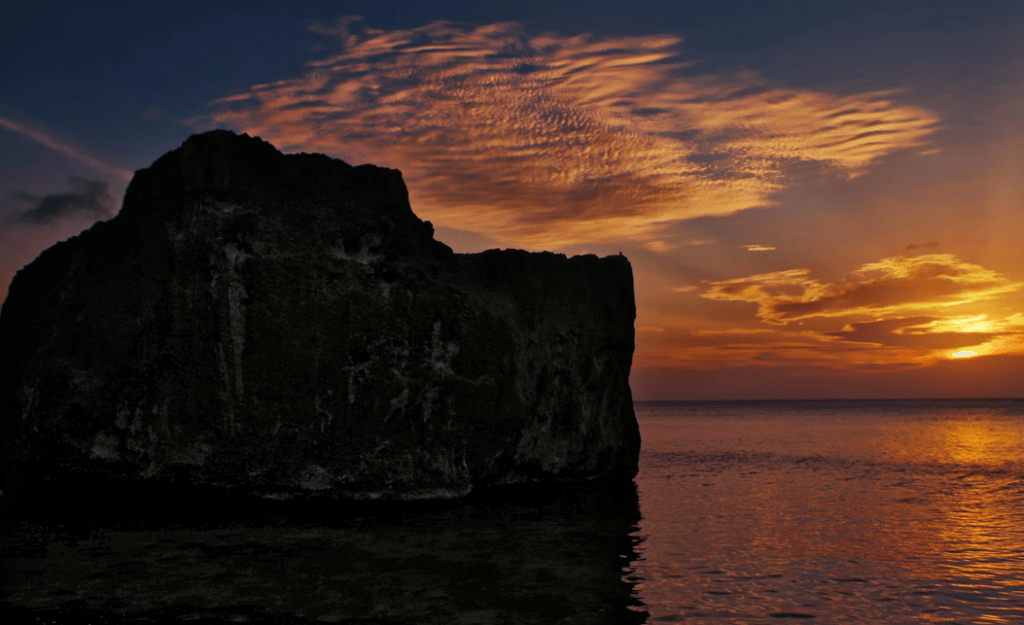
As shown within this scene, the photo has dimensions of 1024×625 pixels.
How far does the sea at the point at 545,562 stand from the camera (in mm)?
12047

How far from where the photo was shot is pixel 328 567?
14.7 metres

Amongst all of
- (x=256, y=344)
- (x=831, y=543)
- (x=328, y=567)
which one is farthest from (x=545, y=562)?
(x=256, y=344)

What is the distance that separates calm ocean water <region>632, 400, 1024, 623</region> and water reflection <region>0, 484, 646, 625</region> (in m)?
1.36

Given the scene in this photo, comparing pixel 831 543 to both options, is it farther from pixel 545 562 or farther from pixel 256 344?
pixel 256 344

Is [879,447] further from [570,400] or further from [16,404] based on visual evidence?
[16,404]

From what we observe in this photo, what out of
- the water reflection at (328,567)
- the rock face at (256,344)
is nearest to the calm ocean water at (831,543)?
the water reflection at (328,567)

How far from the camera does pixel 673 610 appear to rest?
1237 cm

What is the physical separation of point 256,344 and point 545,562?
1144 cm

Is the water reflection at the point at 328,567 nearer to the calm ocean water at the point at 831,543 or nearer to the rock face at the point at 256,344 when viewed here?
the calm ocean water at the point at 831,543

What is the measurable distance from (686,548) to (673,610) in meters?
5.56

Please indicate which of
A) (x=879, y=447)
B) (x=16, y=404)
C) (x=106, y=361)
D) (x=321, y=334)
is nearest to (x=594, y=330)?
(x=321, y=334)

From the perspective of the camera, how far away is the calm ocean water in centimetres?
1276

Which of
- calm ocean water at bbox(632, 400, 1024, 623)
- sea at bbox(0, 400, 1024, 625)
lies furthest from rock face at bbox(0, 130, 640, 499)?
calm ocean water at bbox(632, 400, 1024, 623)

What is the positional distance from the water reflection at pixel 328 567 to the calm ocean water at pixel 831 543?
1.36 m
